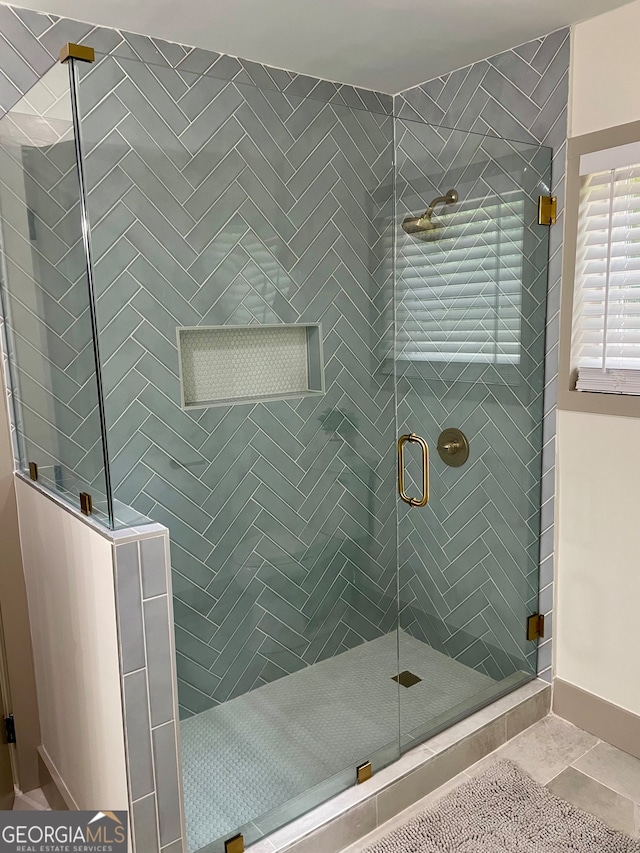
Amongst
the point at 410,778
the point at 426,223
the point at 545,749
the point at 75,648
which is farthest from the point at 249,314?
the point at 545,749

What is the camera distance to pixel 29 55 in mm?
1983

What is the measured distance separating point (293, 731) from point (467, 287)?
1574 mm

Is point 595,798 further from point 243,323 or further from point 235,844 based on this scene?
point 243,323

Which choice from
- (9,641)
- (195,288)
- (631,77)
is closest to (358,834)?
(9,641)

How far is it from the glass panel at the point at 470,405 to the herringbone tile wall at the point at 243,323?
0.55 feet

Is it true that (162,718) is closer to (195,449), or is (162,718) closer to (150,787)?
(150,787)

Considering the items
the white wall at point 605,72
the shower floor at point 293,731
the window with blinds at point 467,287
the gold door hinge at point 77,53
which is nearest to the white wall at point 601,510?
the white wall at point 605,72

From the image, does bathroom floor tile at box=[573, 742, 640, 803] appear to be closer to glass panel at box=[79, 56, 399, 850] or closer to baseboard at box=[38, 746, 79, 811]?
glass panel at box=[79, 56, 399, 850]

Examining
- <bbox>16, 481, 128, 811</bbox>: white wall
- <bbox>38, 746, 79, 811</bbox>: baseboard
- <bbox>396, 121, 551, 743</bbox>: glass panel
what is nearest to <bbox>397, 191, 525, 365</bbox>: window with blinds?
<bbox>396, 121, 551, 743</bbox>: glass panel

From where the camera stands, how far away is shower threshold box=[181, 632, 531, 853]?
6.06ft

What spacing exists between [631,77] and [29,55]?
1.85 meters

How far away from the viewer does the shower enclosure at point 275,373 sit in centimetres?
168

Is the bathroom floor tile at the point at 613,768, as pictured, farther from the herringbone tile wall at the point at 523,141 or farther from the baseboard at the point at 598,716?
the herringbone tile wall at the point at 523,141

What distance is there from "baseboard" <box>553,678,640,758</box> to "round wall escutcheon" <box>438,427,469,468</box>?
970mm
